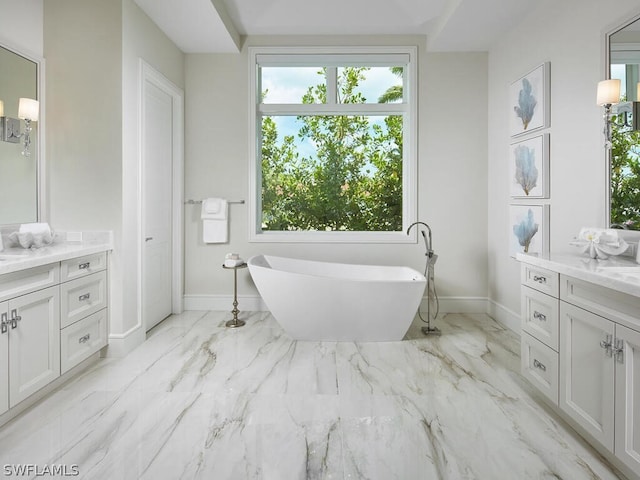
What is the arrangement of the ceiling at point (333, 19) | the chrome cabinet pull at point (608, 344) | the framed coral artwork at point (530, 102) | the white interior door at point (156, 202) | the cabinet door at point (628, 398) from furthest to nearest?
the white interior door at point (156, 202) < the ceiling at point (333, 19) < the framed coral artwork at point (530, 102) < the chrome cabinet pull at point (608, 344) < the cabinet door at point (628, 398)

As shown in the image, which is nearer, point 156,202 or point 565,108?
point 565,108

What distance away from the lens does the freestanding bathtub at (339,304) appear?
309cm

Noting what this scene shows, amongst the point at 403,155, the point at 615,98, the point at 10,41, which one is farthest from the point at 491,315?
the point at 10,41

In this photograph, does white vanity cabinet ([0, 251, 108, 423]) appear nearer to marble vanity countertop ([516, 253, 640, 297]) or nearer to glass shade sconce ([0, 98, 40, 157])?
glass shade sconce ([0, 98, 40, 157])

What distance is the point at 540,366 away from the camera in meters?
2.18

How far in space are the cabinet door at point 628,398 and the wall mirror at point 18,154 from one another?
334 cm

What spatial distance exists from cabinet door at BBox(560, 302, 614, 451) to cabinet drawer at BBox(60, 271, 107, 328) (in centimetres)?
269

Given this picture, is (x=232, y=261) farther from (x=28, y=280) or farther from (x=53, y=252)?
(x=28, y=280)

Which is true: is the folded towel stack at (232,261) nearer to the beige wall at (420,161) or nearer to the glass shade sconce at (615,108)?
the beige wall at (420,161)

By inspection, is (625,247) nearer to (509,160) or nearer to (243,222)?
(509,160)

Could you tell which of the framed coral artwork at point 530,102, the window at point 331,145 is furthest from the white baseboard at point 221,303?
the framed coral artwork at point 530,102

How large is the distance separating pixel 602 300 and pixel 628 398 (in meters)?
0.38

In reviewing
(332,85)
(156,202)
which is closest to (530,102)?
(332,85)

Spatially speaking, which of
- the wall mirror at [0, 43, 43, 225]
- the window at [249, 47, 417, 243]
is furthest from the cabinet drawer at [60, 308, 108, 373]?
the window at [249, 47, 417, 243]
